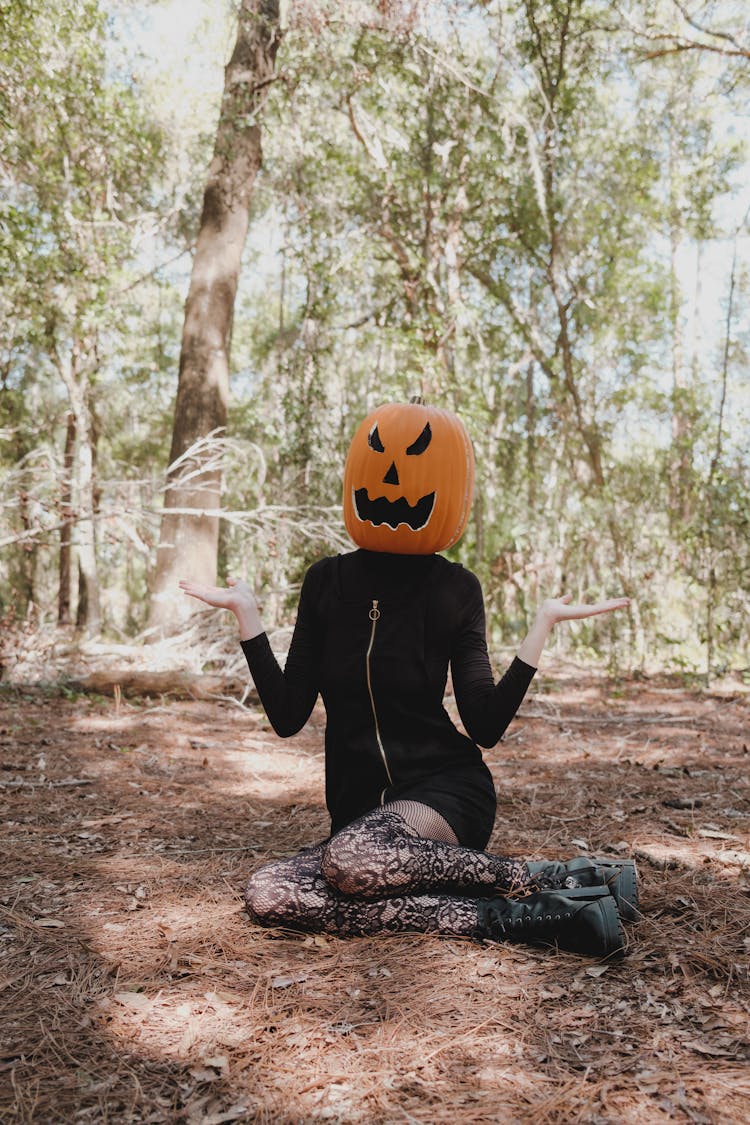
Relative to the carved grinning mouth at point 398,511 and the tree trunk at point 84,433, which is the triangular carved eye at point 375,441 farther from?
the tree trunk at point 84,433

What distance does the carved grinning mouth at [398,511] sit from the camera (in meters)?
2.81

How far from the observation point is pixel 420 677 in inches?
108

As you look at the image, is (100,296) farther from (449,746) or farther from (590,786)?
(449,746)

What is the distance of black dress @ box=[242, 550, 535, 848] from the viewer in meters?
2.72

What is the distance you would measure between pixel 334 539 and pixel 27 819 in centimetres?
403

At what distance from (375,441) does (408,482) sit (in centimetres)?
18

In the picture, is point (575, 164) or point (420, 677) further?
point (575, 164)

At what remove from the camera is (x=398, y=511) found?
9.25ft

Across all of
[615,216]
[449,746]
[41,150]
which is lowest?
[449,746]

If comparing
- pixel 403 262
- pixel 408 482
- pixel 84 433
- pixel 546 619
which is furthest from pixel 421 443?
pixel 84 433

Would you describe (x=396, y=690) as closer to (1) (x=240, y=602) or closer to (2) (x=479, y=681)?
(2) (x=479, y=681)

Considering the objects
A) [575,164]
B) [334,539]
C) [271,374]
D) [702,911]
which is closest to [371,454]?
[702,911]

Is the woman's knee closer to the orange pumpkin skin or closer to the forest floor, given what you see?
the forest floor

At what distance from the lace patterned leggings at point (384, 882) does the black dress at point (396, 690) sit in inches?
3.9
